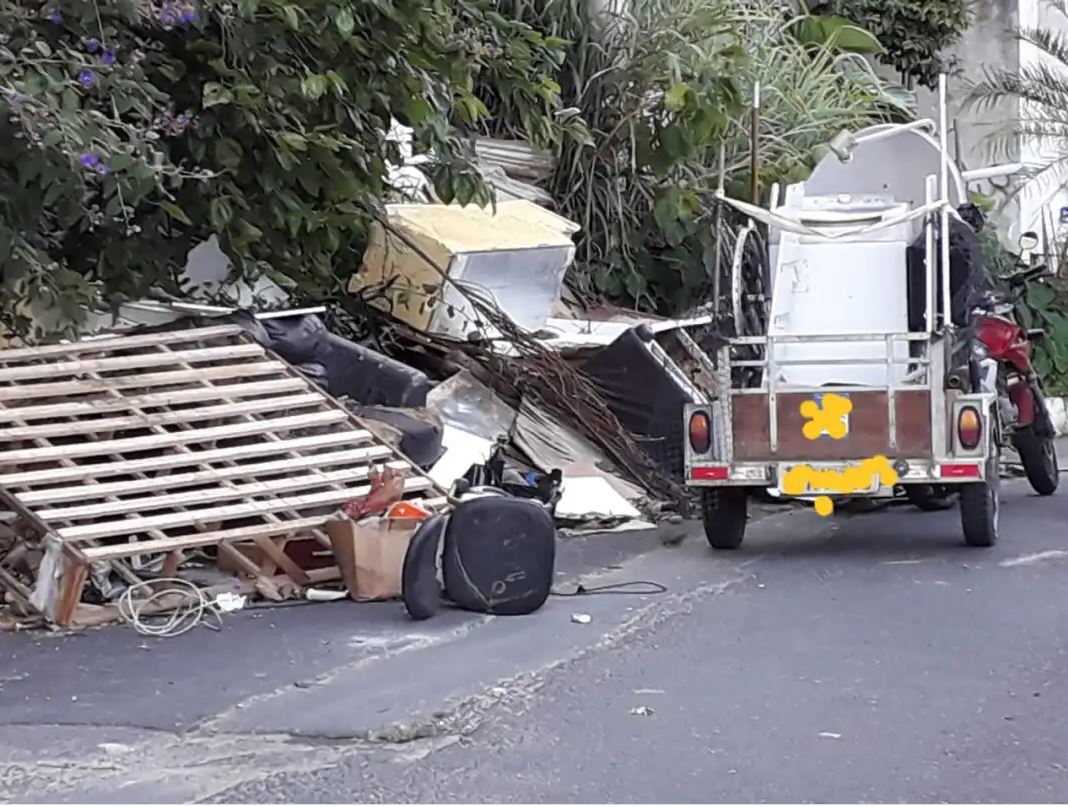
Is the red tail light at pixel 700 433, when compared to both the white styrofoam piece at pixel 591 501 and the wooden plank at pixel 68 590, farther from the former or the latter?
the wooden plank at pixel 68 590

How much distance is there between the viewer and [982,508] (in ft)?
29.8

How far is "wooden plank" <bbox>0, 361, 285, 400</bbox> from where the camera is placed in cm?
822

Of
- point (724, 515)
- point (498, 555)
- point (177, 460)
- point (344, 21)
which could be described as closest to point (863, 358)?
point (724, 515)

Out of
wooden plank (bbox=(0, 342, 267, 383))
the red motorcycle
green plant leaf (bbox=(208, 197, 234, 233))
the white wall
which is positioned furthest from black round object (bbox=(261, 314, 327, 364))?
the white wall

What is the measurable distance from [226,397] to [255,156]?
141 cm

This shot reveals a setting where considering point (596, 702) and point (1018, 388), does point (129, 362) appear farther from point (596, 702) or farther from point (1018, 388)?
point (1018, 388)

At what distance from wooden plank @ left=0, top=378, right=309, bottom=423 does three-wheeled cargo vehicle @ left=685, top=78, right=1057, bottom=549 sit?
2.39m

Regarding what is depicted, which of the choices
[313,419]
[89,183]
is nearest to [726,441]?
[313,419]

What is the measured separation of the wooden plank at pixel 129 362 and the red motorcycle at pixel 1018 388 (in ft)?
16.0

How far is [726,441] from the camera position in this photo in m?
9.11

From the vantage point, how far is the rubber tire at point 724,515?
9.42 m

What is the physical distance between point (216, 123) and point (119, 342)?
4.36 ft

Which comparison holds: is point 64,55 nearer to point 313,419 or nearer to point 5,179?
point 5,179

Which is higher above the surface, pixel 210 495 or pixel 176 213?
pixel 176 213
